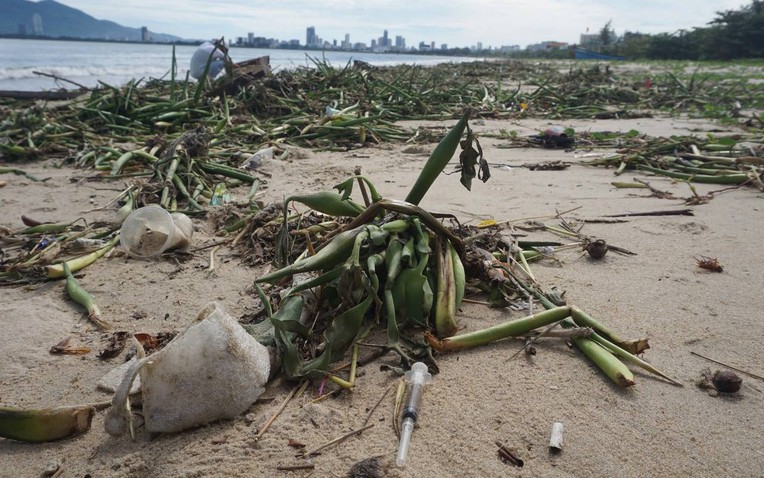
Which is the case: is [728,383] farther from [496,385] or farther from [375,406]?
[375,406]

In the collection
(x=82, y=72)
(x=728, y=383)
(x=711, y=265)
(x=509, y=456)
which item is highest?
(x=82, y=72)

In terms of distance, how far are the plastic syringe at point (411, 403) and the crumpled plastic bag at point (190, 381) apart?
1.37 feet

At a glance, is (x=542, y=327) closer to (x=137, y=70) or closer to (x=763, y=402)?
(x=763, y=402)

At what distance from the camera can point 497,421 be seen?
1192mm

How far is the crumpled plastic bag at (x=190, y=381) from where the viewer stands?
1.14m

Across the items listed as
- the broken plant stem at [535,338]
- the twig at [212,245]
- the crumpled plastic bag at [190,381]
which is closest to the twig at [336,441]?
the crumpled plastic bag at [190,381]

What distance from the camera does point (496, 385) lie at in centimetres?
131

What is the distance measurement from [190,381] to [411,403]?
533mm

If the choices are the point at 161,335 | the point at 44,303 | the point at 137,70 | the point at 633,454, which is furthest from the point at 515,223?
the point at 137,70

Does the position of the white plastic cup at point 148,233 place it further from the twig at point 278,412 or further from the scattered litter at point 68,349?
the twig at point 278,412

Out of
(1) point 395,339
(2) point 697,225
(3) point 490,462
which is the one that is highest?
(2) point 697,225

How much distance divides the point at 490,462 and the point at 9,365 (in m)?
1.45

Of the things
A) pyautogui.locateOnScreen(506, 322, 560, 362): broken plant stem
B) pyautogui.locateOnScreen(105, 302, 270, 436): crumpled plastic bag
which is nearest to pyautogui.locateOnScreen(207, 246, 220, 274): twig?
pyautogui.locateOnScreen(105, 302, 270, 436): crumpled plastic bag

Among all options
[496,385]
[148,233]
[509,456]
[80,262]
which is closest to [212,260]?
[148,233]
